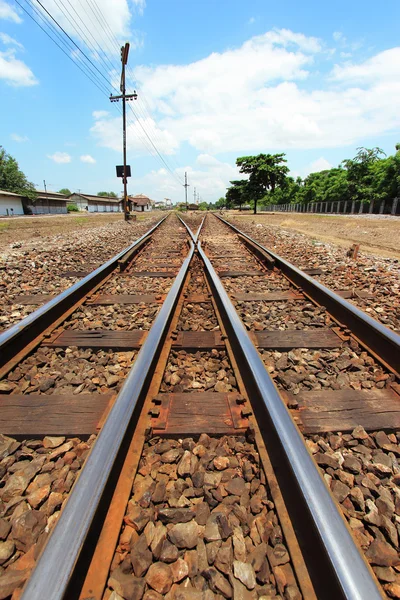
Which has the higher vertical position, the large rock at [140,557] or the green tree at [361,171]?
the green tree at [361,171]

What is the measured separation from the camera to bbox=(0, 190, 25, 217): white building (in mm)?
44312

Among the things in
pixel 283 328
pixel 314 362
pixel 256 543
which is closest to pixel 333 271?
pixel 283 328

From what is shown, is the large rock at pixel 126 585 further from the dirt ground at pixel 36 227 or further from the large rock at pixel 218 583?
the dirt ground at pixel 36 227

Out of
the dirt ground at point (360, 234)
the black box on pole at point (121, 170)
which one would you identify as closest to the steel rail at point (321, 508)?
the dirt ground at point (360, 234)

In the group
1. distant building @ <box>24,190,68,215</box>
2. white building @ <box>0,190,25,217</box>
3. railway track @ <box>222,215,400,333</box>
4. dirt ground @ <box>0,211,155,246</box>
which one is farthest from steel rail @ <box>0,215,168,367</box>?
distant building @ <box>24,190,68,215</box>

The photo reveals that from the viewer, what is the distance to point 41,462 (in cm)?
150

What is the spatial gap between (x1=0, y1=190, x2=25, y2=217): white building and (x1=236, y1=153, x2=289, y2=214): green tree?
106 feet

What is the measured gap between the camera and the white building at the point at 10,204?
4431cm

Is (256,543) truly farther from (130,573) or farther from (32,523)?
(32,523)

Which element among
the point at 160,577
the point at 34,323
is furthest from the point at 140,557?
the point at 34,323

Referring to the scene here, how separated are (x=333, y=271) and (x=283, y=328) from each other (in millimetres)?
2594

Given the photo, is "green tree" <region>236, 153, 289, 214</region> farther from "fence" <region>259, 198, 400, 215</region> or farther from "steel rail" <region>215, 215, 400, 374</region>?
"steel rail" <region>215, 215, 400, 374</region>

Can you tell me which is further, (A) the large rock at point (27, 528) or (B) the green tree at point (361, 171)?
(B) the green tree at point (361, 171)

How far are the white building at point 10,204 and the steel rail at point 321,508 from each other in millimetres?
50040
